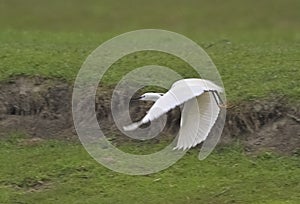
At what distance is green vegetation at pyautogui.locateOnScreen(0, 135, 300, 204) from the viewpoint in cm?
812

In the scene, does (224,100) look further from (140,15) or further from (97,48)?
(140,15)

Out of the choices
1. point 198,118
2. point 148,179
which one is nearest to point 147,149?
point 148,179

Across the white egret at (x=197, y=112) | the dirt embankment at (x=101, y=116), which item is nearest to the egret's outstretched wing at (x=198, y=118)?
the white egret at (x=197, y=112)

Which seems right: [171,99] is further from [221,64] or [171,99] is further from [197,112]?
[221,64]

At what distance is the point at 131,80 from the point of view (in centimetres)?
984

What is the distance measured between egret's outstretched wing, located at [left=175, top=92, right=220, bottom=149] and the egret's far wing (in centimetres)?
21

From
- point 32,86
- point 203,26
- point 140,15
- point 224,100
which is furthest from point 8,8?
point 224,100

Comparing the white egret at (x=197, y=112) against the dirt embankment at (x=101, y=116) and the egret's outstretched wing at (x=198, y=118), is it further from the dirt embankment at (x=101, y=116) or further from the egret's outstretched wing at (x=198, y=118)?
the dirt embankment at (x=101, y=116)

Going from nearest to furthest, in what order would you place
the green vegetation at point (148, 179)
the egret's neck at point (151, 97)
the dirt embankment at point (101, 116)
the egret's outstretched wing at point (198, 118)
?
the green vegetation at point (148, 179)
the egret's outstretched wing at point (198, 118)
the egret's neck at point (151, 97)
the dirt embankment at point (101, 116)

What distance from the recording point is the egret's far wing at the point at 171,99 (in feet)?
24.0

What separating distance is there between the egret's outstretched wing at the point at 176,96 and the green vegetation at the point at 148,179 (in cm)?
57

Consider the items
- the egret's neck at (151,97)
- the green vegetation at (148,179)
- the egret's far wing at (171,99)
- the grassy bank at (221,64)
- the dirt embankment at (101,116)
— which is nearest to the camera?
the egret's far wing at (171,99)

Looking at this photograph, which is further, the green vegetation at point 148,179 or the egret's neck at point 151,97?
the egret's neck at point 151,97

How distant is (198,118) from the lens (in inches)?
326
